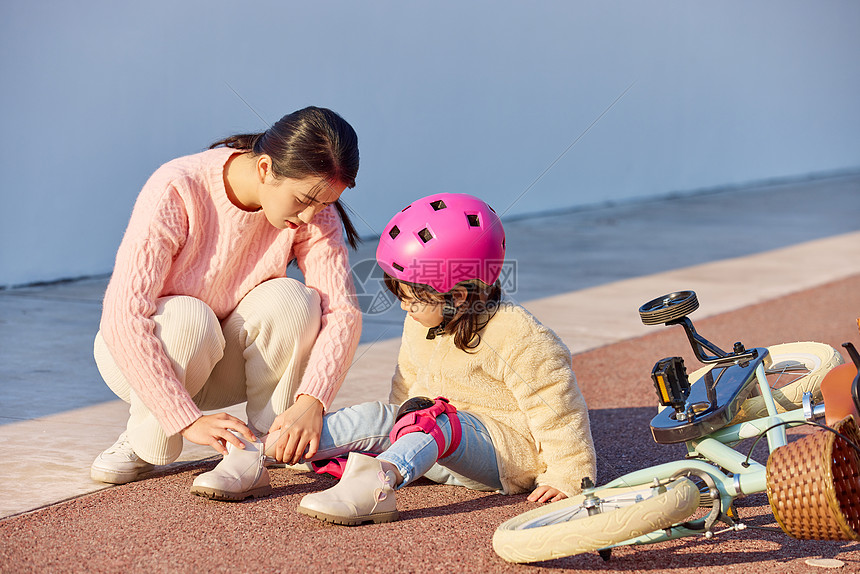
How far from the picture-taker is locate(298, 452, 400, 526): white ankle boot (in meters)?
2.86

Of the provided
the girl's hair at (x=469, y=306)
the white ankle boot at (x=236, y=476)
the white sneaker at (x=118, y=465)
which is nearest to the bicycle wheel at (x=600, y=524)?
the girl's hair at (x=469, y=306)

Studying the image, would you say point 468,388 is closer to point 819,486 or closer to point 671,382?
point 671,382

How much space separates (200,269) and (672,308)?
5.01 ft

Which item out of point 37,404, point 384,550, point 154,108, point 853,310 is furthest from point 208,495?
point 154,108

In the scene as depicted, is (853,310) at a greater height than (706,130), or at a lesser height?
lesser

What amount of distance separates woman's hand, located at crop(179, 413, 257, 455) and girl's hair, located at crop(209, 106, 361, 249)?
0.77 m

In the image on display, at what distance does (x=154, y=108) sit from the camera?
8.10 meters

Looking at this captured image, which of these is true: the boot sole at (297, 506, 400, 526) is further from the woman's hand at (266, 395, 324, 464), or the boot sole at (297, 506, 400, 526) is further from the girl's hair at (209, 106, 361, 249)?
the girl's hair at (209, 106, 361, 249)

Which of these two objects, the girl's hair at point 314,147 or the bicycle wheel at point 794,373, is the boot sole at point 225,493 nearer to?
the girl's hair at point 314,147

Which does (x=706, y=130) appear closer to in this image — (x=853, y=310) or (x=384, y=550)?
(x=853, y=310)

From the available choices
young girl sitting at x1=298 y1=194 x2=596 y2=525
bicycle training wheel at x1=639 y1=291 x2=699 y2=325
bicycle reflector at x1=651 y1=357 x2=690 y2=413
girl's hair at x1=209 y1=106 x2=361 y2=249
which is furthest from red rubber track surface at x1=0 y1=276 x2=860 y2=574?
girl's hair at x1=209 y1=106 x2=361 y2=249

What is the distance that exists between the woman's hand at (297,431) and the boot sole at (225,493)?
13 centimetres

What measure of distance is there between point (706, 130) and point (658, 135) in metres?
1.39

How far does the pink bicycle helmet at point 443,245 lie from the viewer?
10.4 feet
